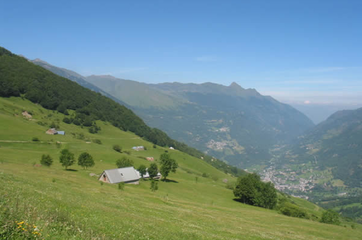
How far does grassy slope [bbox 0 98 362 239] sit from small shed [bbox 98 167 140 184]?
459 centimetres

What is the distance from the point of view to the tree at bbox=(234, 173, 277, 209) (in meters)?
90.1

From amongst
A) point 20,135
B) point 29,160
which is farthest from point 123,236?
point 20,135

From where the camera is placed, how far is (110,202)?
30.6 m

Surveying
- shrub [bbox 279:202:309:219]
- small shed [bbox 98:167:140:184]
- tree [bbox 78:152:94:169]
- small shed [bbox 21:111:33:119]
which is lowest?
shrub [bbox 279:202:309:219]

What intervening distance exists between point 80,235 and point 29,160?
260 ft

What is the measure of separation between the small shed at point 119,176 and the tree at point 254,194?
40.4m

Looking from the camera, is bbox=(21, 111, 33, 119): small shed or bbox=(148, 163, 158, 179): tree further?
bbox=(21, 111, 33, 119): small shed

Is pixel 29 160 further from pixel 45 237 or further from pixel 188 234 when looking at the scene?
pixel 45 237

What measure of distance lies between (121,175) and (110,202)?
54609mm

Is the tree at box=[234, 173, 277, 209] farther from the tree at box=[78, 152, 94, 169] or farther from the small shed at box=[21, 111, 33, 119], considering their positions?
the small shed at box=[21, 111, 33, 119]

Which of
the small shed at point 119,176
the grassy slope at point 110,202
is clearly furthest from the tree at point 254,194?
the small shed at point 119,176

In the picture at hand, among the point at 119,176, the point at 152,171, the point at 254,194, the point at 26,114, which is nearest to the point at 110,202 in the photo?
the point at 119,176

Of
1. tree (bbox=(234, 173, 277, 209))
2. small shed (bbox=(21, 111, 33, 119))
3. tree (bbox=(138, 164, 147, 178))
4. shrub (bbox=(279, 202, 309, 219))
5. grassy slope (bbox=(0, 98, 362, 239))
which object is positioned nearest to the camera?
grassy slope (bbox=(0, 98, 362, 239))

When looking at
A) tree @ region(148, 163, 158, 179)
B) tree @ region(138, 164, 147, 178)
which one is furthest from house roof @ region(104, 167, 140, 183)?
tree @ region(148, 163, 158, 179)
